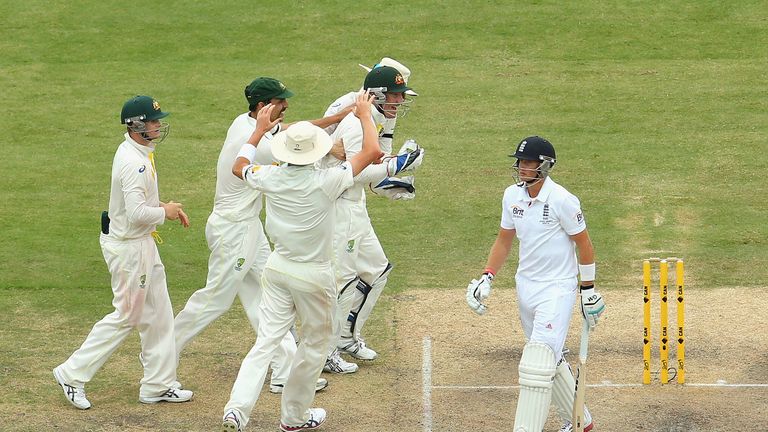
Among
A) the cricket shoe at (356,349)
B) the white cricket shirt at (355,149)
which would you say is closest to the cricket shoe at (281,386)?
the cricket shoe at (356,349)

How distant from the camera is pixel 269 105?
9766 mm

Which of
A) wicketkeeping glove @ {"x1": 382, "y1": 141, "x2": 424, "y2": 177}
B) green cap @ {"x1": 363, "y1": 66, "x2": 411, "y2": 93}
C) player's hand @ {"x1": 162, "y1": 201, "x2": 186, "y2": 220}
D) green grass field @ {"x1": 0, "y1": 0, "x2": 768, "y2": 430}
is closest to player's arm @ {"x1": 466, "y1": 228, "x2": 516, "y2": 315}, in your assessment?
wicketkeeping glove @ {"x1": 382, "y1": 141, "x2": 424, "y2": 177}

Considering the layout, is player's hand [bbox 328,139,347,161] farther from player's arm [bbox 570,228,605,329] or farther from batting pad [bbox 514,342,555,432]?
batting pad [bbox 514,342,555,432]

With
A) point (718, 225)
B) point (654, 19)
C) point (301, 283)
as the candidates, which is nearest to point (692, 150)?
point (718, 225)

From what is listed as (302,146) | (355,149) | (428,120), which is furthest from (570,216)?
(428,120)

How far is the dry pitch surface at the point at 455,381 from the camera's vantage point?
9320 mm

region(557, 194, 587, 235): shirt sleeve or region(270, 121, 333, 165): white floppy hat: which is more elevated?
region(270, 121, 333, 165): white floppy hat

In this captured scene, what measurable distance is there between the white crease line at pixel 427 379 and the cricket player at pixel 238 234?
2.77ft

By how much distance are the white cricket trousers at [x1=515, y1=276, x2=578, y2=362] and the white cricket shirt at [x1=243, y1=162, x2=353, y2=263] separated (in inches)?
57.9

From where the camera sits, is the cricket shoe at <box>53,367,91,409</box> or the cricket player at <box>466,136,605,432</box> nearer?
the cricket player at <box>466,136,605,432</box>

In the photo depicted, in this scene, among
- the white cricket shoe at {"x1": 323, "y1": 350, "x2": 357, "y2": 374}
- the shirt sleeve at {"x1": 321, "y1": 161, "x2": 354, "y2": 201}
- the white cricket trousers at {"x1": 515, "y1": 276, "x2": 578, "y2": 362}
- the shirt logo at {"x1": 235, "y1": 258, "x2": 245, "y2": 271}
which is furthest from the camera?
the white cricket shoe at {"x1": 323, "y1": 350, "x2": 357, "y2": 374}

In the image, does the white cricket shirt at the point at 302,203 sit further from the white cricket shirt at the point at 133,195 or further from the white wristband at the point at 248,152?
the white cricket shirt at the point at 133,195

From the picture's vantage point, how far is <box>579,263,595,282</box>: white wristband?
8.75 metres

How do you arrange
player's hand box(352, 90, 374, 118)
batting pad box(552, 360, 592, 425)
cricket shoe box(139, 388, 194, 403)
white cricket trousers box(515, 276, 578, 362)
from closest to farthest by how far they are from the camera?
white cricket trousers box(515, 276, 578, 362) < batting pad box(552, 360, 592, 425) < player's hand box(352, 90, 374, 118) < cricket shoe box(139, 388, 194, 403)
